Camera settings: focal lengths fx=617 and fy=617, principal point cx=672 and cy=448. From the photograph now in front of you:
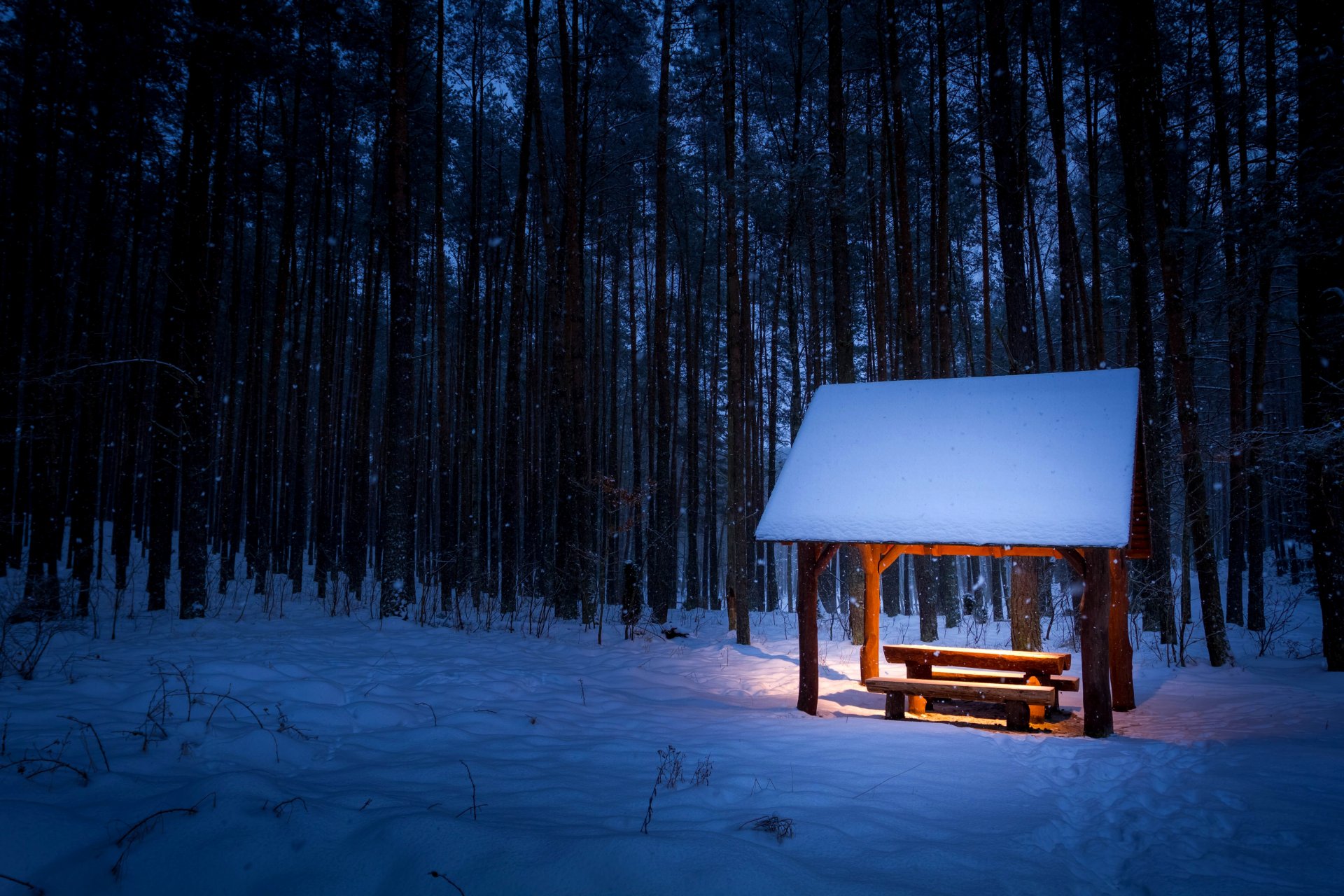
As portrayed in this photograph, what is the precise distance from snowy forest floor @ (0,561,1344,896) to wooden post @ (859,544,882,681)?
1117mm

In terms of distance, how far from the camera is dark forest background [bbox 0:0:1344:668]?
31.5 feet

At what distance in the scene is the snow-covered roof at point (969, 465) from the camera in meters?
6.01

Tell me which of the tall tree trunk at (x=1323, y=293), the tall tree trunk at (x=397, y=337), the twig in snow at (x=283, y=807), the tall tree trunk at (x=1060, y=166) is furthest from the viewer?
the tall tree trunk at (x=1060, y=166)

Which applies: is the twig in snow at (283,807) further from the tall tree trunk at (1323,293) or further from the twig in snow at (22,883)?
the tall tree trunk at (1323,293)

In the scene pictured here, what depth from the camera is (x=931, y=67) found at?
44.1 ft

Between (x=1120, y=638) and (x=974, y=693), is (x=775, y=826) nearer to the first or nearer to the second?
(x=974, y=693)

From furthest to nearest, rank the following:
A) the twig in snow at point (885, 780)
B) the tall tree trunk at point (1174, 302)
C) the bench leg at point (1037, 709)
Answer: the tall tree trunk at point (1174, 302) → the bench leg at point (1037, 709) → the twig in snow at point (885, 780)

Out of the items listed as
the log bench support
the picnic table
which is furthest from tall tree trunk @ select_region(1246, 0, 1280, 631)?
the picnic table

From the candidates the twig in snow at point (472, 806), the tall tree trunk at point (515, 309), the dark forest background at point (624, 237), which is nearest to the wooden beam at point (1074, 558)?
the dark forest background at point (624, 237)

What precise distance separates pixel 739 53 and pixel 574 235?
347 inches

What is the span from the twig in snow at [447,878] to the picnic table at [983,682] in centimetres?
559

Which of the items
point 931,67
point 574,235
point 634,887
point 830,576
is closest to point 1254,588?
point 830,576

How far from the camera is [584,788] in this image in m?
3.71

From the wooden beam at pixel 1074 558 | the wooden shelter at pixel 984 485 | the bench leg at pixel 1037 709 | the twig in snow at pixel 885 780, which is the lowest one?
the bench leg at pixel 1037 709
